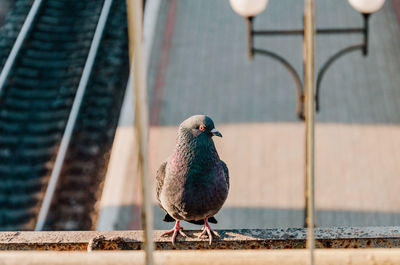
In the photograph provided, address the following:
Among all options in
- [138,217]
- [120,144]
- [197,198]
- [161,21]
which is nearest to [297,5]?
[161,21]

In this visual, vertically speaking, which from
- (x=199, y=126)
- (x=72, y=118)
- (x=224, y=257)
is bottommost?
(x=224, y=257)

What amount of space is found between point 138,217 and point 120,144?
4.25 feet

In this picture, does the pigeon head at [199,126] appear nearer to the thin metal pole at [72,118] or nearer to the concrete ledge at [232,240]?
the concrete ledge at [232,240]

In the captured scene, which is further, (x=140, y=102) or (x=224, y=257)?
(x=224, y=257)

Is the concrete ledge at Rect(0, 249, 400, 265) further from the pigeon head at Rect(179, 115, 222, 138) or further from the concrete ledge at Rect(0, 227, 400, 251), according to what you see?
the pigeon head at Rect(179, 115, 222, 138)

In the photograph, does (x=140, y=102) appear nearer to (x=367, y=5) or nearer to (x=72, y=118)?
(x=367, y=5)

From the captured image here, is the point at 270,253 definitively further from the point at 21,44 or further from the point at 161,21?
the point at 161,21

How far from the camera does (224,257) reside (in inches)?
61.9

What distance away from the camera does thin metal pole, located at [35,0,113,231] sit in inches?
268

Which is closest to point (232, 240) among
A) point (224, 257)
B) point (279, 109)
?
point (224, 257)

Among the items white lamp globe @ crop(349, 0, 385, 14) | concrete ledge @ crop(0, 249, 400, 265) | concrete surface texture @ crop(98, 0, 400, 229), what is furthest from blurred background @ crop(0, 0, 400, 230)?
concrete ledge @ crop(0, 249, 400, 265)

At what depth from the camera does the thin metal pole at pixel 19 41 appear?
27.2 ft

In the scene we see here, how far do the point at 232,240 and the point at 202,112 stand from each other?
251 inches

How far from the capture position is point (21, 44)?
880cm
